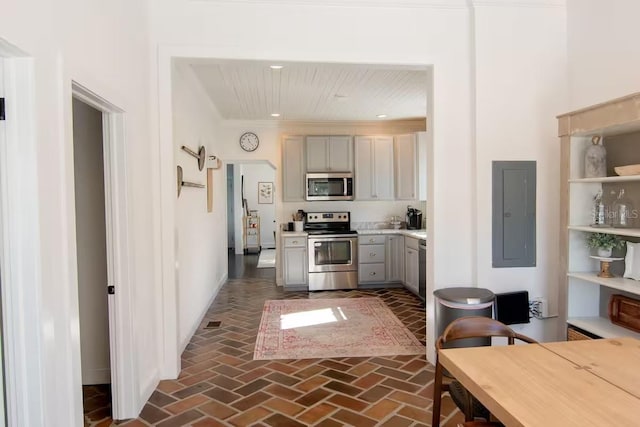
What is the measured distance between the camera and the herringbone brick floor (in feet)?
8.40

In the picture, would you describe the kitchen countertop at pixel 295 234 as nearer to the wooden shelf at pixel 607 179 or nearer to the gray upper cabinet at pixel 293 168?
the gray upper cabinet at pixel 293 168

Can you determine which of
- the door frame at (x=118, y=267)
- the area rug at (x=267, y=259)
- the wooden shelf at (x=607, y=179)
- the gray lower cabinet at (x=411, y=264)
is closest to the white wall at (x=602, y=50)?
the wooden shelf at (x=607, y=179)

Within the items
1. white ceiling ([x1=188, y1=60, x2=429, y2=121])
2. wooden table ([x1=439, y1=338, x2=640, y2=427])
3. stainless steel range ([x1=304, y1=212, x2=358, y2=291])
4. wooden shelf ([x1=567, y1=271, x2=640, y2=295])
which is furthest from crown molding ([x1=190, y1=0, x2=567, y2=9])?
stainless steel range ([x1=304, y1=212, x2=358, y2=291])

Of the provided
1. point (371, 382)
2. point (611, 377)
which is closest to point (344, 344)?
point (371, 382)

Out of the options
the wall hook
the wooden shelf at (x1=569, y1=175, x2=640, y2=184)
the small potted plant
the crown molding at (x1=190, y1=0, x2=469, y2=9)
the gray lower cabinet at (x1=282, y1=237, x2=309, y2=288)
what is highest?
the crown molding at (x1=190, y1=0, x2=469, y2=9)

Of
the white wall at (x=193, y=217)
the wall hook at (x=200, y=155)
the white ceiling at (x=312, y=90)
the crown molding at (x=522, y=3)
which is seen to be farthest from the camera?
the wall hook at (x=200, y=155)

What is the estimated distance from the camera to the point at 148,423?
8.27ft

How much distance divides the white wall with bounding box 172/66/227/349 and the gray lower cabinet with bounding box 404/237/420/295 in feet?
9.39

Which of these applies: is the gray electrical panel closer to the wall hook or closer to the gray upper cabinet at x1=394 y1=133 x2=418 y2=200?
the wall hook

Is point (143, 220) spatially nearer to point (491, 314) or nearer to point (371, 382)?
point (371, 382)

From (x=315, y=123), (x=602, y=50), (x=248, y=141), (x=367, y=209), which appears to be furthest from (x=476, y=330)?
(x=248, y=141)

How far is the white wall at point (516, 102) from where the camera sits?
3.24 meters

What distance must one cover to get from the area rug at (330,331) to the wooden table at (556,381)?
2.01 m

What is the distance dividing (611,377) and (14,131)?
243cm
